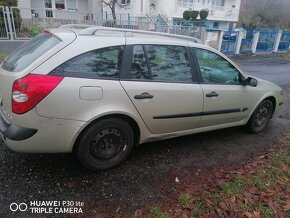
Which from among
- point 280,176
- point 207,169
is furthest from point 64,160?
point 280,176

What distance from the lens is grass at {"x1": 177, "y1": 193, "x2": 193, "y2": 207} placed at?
267cm

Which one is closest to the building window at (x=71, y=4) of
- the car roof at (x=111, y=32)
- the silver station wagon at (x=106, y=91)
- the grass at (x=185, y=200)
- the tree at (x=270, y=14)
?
Result: the tree at (x=270, y=14)

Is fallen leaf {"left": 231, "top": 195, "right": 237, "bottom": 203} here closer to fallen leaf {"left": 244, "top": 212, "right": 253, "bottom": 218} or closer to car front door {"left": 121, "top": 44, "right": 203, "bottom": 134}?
fallen leaf {"left": 244, "top": 212, "right": 253, "bottom": 218}

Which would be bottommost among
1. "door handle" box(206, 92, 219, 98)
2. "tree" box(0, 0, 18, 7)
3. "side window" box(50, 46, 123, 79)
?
"door handle" box(206, 92, 219, 98)

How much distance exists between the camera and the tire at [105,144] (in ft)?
9.24

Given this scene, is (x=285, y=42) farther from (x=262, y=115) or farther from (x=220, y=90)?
(x=220, y=90)

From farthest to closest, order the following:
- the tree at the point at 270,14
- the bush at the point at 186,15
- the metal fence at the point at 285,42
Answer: the tree at the point at 270,14, the bush at the point at 186,15, the metal fence at the point at 285,42

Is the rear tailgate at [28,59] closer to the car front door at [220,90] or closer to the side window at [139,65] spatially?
the side window at [139,65]

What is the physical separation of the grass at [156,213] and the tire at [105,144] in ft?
2.76

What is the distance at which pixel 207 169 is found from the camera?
3375 millimetres

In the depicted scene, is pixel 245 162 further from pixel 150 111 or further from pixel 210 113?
pixel 150 111

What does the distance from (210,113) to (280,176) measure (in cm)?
122

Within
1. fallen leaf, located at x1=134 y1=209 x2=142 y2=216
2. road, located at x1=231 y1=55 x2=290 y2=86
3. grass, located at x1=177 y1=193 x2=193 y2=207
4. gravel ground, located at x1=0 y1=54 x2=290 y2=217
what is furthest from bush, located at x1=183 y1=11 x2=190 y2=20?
fallen leaf, located at x1=134 y1=209 x2=142 y2=216

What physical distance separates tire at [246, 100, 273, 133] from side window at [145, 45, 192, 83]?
1707mm
